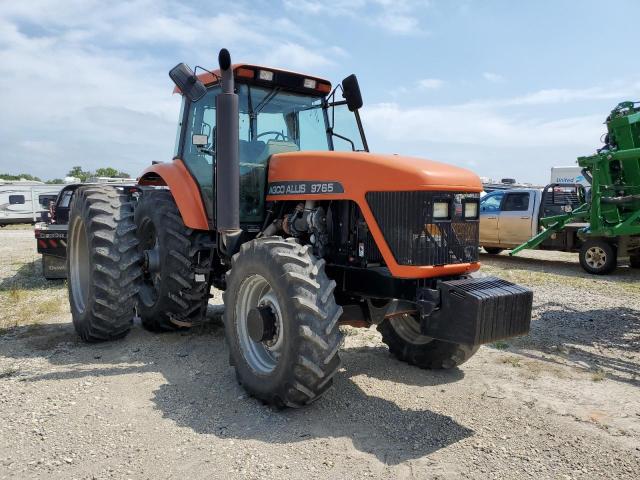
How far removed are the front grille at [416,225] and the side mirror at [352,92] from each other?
1.70 metres

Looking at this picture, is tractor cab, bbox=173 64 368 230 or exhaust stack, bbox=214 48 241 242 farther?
tractor cab, bbox=173 64 368 230

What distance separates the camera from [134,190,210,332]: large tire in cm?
570

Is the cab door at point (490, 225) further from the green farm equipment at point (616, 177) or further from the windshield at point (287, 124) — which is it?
the windshield at point (287, 124)

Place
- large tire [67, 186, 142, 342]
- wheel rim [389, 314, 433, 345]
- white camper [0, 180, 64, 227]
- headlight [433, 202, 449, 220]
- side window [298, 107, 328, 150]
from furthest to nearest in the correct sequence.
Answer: white camper [0, 180, 64, 227] → side window [298, 107, 328, 150] → large tire [67, 186, 142, 342] → wheel rim [389, 314, 433, 345] → headlight [433, 202, 449, 220]

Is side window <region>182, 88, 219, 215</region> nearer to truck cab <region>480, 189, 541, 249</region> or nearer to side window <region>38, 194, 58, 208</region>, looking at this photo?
truck cab <region>480, 189, 541, 249</region>

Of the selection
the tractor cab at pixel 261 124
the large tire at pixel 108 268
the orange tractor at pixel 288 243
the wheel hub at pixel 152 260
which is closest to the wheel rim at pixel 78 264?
the orange tractor at pixel 288 243

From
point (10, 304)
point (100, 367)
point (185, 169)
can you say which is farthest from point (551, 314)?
point (10, 304)

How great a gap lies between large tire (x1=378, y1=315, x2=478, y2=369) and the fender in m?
2.05

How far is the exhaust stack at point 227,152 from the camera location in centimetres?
464

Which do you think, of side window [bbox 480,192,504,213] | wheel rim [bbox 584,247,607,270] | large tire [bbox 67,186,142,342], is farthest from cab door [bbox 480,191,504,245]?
large tire [bbox 67,186,142,342]

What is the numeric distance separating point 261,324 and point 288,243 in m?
0.63

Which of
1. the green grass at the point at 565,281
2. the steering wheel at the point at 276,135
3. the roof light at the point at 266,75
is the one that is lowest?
the green grass at the point at 565,281

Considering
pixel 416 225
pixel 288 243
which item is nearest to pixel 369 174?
pixel 416 225

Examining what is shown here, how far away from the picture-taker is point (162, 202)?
6.00m
